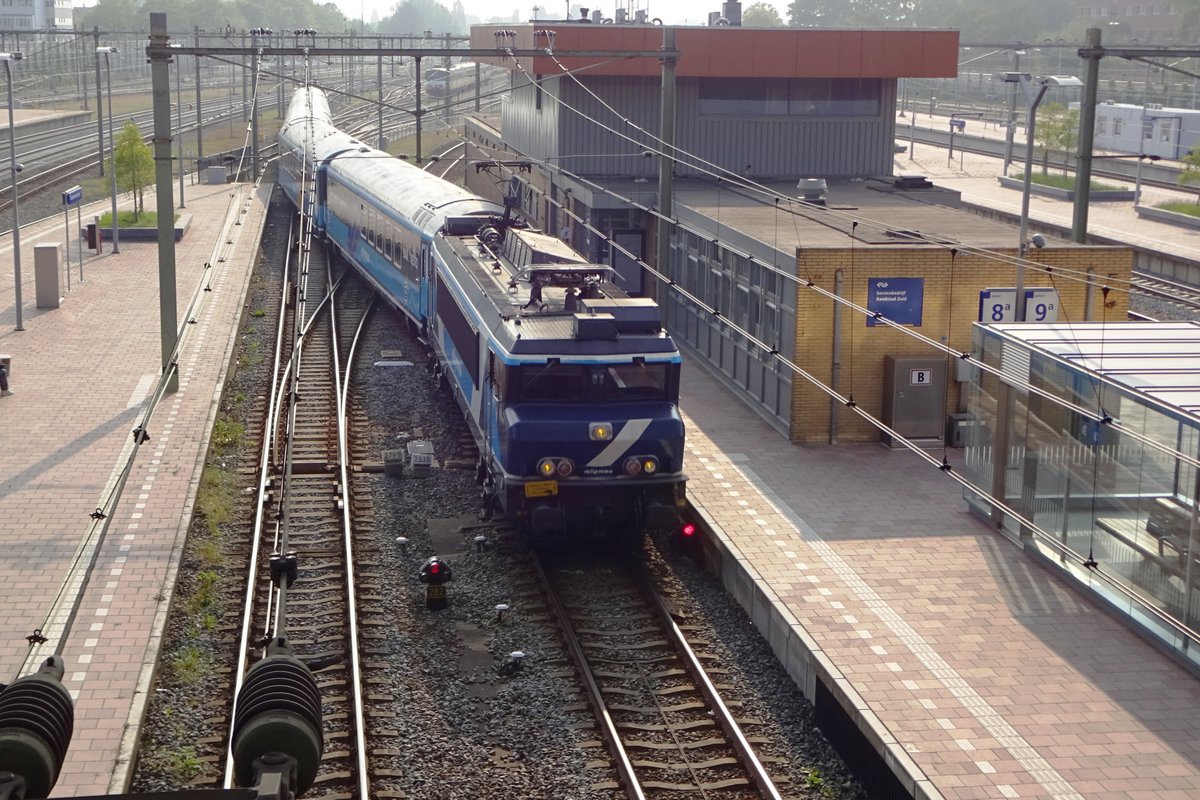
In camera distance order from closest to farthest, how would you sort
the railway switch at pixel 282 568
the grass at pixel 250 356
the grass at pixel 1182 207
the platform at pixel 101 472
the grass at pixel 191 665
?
1. the railway switch at pixel 282 568
2. the platform at pixel 101 472
3. the grass at pixel 191 665
4. the grass at pixel 250 356
5. the grass at pixel 1182 207

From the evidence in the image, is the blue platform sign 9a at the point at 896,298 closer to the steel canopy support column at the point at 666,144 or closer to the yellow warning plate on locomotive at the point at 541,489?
the steel canopy support column at the point at 666,144

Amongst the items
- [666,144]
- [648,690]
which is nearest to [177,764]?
[648,690]

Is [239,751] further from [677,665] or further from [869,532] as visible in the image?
[869,532]

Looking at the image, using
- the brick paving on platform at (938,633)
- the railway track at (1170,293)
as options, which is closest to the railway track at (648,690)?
the brick paving on platform at (938,633)

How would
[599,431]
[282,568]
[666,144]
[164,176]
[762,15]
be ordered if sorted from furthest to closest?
[762,15], [666,144], [164,176], [599,431], [282,568]

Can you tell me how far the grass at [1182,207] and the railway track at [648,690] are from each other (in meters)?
33.3

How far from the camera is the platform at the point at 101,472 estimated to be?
38.1 ft

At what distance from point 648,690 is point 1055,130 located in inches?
1872

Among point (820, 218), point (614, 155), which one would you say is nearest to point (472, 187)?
point (614, 155)

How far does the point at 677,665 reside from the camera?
12.8 metres

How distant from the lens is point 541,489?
14234 mm

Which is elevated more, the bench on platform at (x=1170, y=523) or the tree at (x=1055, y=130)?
the tree at (x=1055, y=130)

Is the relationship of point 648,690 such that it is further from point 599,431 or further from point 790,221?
point 790,221

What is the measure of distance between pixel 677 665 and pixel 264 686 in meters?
7.60
